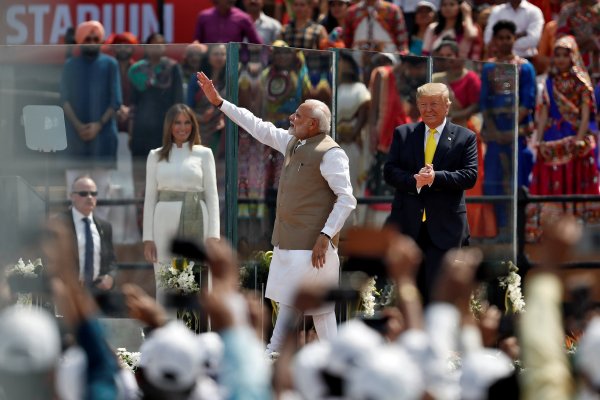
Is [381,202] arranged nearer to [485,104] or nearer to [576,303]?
[485,104]

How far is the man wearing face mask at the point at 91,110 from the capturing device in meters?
12.2

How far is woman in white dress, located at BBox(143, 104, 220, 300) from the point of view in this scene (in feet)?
39.3

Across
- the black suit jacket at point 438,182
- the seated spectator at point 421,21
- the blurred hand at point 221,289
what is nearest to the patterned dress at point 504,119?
the seated spectator at point 421,21

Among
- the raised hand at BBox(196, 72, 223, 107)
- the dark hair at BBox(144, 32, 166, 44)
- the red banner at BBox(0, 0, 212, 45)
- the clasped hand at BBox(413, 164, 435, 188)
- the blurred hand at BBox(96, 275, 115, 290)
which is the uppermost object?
the red banner at BBox(0, 0, 212, 45)

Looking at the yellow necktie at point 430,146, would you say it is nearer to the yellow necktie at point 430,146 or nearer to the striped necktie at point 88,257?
the yellow necktie at point 430,146

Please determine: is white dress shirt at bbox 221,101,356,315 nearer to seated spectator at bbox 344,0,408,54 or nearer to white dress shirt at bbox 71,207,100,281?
white dress shirt at bbox 71,207,100,281

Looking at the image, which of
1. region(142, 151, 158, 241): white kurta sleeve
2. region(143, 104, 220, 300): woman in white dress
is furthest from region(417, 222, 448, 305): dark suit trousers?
region(142, 151, 158, 241): white kurta sleeve

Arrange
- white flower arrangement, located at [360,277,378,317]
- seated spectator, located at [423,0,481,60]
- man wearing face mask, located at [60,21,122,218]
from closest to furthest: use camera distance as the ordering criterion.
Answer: white flower arrangement, located at [360,277,378,317] → man wearing face mask, located at [60,21,122,218] → seated spectator, located at [423,0,481,60]

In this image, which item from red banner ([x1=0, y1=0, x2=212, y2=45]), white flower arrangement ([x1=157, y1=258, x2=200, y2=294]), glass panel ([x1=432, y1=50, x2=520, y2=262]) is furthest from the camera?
red banner ([x1=0, y1=0, x2=212, y2=45])

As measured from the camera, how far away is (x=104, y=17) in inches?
644

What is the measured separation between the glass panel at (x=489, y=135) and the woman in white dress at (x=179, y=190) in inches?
83.5

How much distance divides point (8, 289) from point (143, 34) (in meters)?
9.14

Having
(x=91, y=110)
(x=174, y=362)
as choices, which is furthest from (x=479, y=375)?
(x=91, y=110)

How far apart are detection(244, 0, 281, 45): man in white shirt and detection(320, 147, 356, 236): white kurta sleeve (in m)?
4.58
